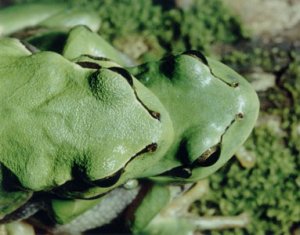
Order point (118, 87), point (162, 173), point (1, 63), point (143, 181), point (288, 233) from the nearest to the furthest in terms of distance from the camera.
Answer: point (118, 87)
point (1, 63)
point (162, 173)
point (143, 181)
point (288, 233)

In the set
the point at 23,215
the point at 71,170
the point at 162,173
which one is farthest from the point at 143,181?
the point at 71,170

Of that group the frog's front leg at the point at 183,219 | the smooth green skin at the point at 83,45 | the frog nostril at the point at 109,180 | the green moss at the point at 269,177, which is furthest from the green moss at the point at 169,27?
the frog nostril at the point at 109,180

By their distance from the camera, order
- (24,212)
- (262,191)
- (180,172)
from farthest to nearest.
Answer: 1. (262,191)
2. (24,212)
3. (180,172)

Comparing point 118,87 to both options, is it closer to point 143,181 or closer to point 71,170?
point 71,170

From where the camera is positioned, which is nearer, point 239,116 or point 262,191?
point 239,116

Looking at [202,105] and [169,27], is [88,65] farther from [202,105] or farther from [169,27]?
[169,27]

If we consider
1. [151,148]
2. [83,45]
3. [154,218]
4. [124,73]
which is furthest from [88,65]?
[154,218]

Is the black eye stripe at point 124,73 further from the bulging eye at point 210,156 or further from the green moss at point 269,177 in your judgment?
the green moss at point 269,177

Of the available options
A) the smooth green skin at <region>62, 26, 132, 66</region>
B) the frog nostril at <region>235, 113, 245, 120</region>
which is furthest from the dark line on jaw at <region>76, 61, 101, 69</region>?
the frog nostril at <region>235, 113, 245, 120</region>
